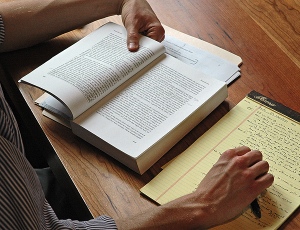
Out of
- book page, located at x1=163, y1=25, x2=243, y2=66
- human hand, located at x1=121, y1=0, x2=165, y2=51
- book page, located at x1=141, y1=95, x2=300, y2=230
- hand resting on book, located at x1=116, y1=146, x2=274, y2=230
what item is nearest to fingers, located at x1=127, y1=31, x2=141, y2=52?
human hand, located at x1=121, y1=0, x2=165, y2=51

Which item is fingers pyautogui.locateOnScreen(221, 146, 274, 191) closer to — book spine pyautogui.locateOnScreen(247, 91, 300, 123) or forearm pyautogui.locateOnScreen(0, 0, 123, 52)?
book spine pyautogui.locateOnScreen(247, 91, 300, 123)

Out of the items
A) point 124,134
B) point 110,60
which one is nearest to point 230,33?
point 110,60

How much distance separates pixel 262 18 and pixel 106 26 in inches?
16.0

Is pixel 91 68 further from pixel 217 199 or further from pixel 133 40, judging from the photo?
pixel 217 199

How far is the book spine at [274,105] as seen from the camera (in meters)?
1.05

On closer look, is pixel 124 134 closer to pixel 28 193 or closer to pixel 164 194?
pixel 164 194

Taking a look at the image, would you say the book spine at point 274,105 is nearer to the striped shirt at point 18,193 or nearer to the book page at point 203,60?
the book page at point 203,60

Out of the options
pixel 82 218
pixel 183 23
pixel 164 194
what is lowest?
pixel 82 218

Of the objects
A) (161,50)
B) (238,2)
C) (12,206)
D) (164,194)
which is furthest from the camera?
(238,2)

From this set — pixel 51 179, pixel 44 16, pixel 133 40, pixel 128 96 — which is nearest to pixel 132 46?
pixel 133 40

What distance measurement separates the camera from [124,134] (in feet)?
3.29

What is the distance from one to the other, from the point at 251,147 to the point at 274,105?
5.1 inches

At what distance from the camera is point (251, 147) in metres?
1.00

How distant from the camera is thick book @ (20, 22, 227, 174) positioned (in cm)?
100
